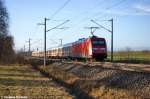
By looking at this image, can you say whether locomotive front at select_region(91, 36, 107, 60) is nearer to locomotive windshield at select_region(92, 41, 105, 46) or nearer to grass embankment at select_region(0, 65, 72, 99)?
locomotive windshield at select_region(92, 41, 105, 46)

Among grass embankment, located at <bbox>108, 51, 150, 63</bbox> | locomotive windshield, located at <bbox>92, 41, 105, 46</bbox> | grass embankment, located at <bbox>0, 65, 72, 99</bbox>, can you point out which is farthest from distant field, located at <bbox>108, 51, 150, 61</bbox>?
grass embankment, located at <bbox>0, 65, 72, 99</bbox>

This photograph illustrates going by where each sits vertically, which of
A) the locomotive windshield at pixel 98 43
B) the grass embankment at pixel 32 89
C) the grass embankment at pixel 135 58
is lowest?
the grass embankment at pixel 32 89

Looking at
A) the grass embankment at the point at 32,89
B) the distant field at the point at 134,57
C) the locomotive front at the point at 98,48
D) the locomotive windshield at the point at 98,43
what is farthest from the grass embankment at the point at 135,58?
the grass embankment at the point at 32,89

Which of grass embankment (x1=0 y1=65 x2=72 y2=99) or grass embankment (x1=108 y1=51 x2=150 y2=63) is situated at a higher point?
grass embankment (x1=108 y1=51 x2=150 y2=63)

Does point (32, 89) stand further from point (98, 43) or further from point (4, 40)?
point (4, 40)

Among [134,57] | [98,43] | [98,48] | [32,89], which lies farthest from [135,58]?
[32,89]

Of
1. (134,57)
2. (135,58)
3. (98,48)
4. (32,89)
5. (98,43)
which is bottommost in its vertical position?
(32,89)

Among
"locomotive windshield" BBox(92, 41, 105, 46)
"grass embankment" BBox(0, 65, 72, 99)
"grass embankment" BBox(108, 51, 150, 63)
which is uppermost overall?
"locomotive windshield" BBox(92, 41, 105, 46)

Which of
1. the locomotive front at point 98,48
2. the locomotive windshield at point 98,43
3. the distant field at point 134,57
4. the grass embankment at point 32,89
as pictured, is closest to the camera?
the grass embankment at point 32,89

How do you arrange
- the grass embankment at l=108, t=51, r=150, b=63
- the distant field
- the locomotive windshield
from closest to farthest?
the locomotive windshield
the grass embankment at l=108, t=51, r=150, b=63
the distant field

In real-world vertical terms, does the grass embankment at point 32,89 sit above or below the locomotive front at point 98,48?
below

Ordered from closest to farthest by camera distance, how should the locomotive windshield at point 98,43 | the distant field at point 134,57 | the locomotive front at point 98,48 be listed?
the locomotive front at point 98,48, the locomotive windshield at point 98,43, the distant field at point 134,57

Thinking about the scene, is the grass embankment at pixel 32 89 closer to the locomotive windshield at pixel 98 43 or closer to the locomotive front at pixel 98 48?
the locomotive front at pixel 98 48

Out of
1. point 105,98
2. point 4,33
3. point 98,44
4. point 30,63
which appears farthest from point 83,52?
point 105,98
